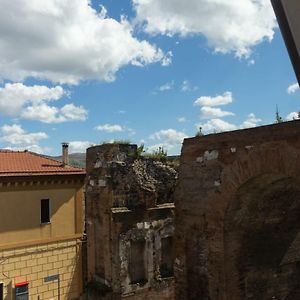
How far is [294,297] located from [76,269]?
1099 centimetres

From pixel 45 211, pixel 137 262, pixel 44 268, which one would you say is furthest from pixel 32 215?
pixel 137 262

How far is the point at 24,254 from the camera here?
1528 cm

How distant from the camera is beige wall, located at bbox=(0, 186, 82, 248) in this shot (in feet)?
49.2

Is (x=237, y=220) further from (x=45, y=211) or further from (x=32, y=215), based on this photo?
(x=45, y=211)

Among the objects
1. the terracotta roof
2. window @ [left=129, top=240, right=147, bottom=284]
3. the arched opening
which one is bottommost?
window @ [left=129, top=240, right=147, bottom=284]

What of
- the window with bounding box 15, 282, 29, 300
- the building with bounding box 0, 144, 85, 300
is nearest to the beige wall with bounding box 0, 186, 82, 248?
the building with bounding box 0, 144, 85, 300

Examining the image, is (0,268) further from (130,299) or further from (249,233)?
(249,233)

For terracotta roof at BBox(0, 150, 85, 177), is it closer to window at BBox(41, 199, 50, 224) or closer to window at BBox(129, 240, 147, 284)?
window at BBox(41, 199, 50, 224)

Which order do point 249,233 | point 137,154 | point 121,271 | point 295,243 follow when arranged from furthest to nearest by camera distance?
1. point 137,154
2. point 121,271
3. point 295,243
4. point 249,233

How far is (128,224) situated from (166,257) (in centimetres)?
187

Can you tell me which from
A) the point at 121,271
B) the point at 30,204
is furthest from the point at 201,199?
the point at 30,204

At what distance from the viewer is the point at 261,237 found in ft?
23.6

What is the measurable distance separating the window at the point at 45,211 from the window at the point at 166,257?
6.25m

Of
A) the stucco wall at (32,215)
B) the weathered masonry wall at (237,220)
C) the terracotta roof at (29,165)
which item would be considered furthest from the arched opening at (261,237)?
the terracotta roof at (29,165)
